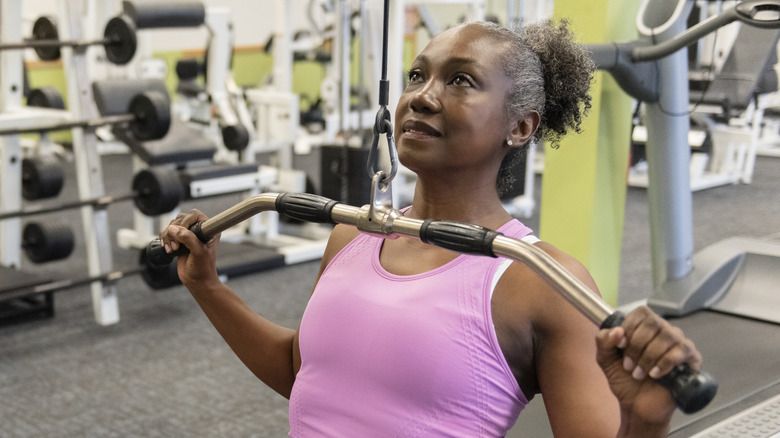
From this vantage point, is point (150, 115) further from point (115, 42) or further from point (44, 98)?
point (44, 98)

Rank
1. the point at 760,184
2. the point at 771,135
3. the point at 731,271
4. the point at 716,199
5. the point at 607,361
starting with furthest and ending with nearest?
1. the point at 771,135
2. the point at 760,184
3. the point at 716,199
4. the point at 731,271
5. the point at 607,361

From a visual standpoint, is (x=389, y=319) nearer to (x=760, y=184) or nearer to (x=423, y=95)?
(x=423, y=95)

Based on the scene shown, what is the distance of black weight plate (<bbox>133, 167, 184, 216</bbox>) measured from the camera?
137 inches

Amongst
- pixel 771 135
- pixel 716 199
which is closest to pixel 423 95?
pixel 716 199

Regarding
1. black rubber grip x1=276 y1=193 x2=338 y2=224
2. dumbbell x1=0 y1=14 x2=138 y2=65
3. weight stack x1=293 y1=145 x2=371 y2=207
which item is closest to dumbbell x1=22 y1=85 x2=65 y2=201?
dumbbell x1=0 y1=14 x2=138 y2=65

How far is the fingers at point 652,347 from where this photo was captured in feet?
2.35

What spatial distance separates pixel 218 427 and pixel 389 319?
5.62 feet

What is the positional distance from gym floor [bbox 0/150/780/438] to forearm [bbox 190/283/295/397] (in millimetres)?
649

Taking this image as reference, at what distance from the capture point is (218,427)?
8.48ft

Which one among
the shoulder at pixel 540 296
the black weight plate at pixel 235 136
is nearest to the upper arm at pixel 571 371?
the shoulder at pixel 540 296

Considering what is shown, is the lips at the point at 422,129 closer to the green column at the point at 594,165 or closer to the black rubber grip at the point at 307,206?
the black rubber grip at the point at 307,206

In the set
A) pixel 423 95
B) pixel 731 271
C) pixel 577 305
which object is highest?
pixel 423 95

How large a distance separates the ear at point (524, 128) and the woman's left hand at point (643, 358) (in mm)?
441

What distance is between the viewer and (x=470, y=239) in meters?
0.89
